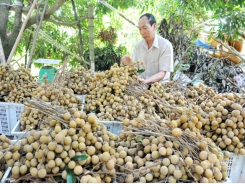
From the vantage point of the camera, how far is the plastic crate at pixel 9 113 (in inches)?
71.2

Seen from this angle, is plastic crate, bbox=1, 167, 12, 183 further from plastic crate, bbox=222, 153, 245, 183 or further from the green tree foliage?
the green tree foliage

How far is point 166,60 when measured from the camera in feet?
8.05

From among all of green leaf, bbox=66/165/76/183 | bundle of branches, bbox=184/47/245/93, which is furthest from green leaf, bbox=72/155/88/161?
bundle of branches, bbox=184/47/245/93

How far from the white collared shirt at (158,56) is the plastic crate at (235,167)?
50.1 inches

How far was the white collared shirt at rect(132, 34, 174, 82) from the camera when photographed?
245 cm

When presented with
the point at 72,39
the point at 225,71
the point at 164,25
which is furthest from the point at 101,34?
the point at 225,71

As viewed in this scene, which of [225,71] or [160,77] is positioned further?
[225,71]

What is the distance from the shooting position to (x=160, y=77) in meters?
2.37

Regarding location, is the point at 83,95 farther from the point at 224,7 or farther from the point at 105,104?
the point at 224,7

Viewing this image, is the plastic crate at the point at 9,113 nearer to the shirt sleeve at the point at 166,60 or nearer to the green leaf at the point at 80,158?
the green leaf at the point at 80,158

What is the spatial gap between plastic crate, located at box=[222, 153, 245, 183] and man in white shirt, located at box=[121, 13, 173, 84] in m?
1.15

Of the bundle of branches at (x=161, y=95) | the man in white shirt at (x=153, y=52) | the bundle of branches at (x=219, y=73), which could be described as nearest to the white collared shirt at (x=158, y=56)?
the man in white shirt at (x=153, y=52)

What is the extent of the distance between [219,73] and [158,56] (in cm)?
186

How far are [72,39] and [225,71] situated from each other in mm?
3468
